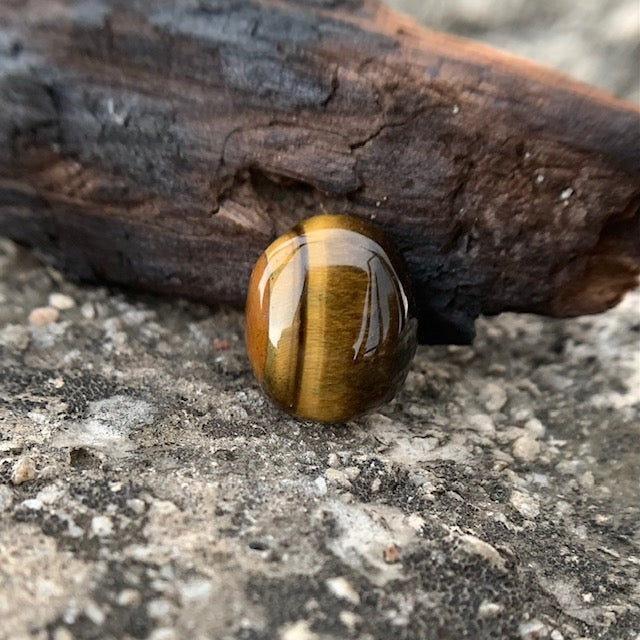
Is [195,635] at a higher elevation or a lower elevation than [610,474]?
lower

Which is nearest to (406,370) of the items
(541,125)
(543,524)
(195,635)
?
(543,524)

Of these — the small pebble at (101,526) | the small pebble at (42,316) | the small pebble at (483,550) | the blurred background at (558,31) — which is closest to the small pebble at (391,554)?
the small pebble at (483,550)

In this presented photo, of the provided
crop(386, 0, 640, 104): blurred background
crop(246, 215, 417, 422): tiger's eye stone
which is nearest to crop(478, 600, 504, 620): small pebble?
crop(246, 215, 417, 422): tiger's eye stone

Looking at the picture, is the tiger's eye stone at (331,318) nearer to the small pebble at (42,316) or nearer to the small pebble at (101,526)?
the small pebble at (101,526)

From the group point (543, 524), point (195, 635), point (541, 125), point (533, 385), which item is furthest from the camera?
point (533, 385)

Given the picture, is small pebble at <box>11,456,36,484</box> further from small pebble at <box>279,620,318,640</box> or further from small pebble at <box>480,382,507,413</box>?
small pebble at <box>480,382,507,413</box>

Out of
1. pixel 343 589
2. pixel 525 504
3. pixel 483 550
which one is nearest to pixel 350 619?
pixel 343 589

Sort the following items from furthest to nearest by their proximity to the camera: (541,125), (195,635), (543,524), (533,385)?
(533,385) → (541,125) → (543,524) → (195,635)

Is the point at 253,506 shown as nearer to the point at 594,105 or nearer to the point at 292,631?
the point at 292,631
